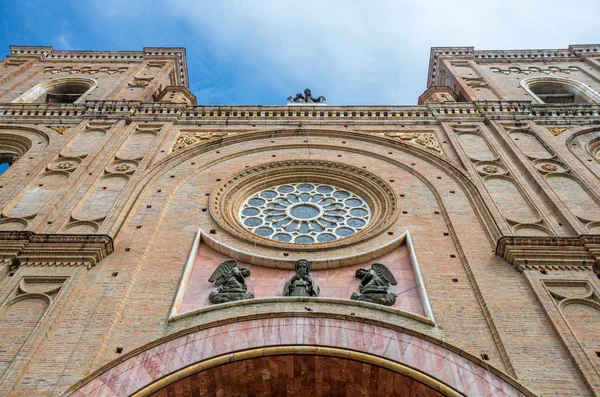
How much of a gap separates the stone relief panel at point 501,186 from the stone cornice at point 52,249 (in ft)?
25.4

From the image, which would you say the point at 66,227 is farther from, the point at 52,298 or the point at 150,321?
the point at 150,321

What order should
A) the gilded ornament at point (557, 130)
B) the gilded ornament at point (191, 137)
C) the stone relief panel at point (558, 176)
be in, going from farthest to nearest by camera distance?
1. the gilded ornament at point (557, 130)
2. the gilded ornament at point (191, 137)
3. the stone relief panel at point (558, 176)

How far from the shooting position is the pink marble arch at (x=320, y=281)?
993 centimetres

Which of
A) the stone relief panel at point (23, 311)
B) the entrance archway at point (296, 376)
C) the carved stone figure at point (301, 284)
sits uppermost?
the carved stone figure at point (301, 284)

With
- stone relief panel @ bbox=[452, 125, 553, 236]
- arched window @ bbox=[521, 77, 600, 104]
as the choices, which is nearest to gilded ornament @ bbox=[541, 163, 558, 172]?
stone relief panel @ bbox=[452, 125, 553, 236]

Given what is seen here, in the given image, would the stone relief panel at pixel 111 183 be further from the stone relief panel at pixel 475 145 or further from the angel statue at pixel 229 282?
the stone relief panel at pixel 475 145

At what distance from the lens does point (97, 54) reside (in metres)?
26.3

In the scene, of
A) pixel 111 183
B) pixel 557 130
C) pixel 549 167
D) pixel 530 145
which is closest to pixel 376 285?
pixel 549 167

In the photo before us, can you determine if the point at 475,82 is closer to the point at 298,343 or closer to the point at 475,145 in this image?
the point at 475,145

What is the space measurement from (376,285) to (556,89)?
1697 cm

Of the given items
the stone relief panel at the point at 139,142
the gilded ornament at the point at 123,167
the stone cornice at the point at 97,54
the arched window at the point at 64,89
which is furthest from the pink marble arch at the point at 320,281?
the stone cornice at the point at 97,54

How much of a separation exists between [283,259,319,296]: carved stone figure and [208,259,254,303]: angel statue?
64 centimetres

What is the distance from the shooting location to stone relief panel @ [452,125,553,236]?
38.4 ft

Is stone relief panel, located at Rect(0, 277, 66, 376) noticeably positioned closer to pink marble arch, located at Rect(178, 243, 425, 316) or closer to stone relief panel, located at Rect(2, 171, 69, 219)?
pink marble arch, located at Rect(178, 243, 425, 316)
